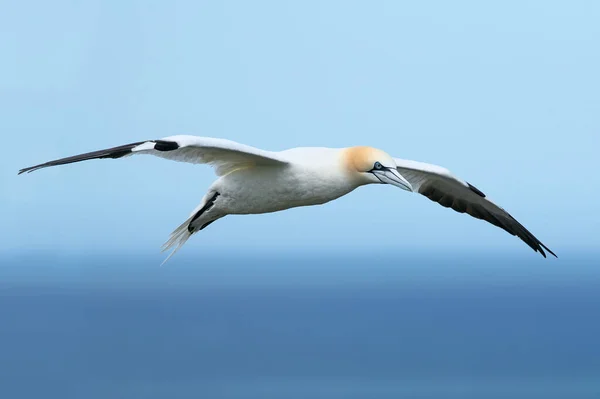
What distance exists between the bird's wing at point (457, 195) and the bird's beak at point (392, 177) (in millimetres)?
1923

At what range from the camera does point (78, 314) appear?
527 feet

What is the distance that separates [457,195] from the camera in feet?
49.1

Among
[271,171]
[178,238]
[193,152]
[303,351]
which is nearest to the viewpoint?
[193,152]

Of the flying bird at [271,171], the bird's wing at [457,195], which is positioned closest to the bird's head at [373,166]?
the flying bird at [271,171]

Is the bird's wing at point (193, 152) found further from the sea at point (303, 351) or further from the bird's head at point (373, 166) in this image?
the sea at point (303, 351)

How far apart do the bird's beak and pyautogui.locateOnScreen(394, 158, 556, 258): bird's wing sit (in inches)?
75.7

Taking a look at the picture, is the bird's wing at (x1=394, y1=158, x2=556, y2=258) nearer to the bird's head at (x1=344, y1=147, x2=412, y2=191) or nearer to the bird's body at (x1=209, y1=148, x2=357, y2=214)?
the bird's head at (x1=344, y1=147, x2=412, y2=191)

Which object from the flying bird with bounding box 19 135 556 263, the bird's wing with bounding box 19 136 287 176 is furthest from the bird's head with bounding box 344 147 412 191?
the bird's wing with bounding box 19 136 287 176

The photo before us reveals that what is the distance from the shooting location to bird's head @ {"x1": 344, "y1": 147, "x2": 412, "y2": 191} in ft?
38.5

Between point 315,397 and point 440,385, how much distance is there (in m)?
11.4

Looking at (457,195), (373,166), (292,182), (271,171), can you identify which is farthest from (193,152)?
(457,195)

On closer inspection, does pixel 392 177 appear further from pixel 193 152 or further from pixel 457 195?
pixel 457 195

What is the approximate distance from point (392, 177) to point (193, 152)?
219cm

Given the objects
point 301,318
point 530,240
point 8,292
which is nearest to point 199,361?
point 301,318
